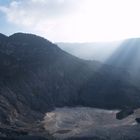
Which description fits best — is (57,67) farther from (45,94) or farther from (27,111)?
(27,111)

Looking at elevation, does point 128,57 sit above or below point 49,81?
above

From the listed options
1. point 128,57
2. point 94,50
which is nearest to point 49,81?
point 128,57

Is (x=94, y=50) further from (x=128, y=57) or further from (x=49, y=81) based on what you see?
(x=49, y=81)

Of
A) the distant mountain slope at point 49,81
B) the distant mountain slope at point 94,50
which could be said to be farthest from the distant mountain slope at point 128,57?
the distant mountain slope at point 49,81

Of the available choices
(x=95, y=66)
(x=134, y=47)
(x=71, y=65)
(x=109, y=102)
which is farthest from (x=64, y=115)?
(x=134, y=47)

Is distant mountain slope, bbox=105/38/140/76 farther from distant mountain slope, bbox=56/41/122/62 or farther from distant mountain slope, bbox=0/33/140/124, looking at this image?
distant mountain slope, bbox=0/33/140/124

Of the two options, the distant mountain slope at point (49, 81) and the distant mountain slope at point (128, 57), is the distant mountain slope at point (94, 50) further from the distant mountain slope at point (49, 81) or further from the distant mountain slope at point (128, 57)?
the distant mountain slope at point (49, 81)

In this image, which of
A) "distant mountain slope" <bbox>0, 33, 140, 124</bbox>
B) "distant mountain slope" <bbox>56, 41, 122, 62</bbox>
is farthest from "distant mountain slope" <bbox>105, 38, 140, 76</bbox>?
"distant mountain slope" <bbox>0, 33, 140, 124</bbox>

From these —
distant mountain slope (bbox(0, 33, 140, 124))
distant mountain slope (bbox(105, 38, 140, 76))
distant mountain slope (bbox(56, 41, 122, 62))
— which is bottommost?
distant mountain slope (bbox(0, 33, 140, 124))
